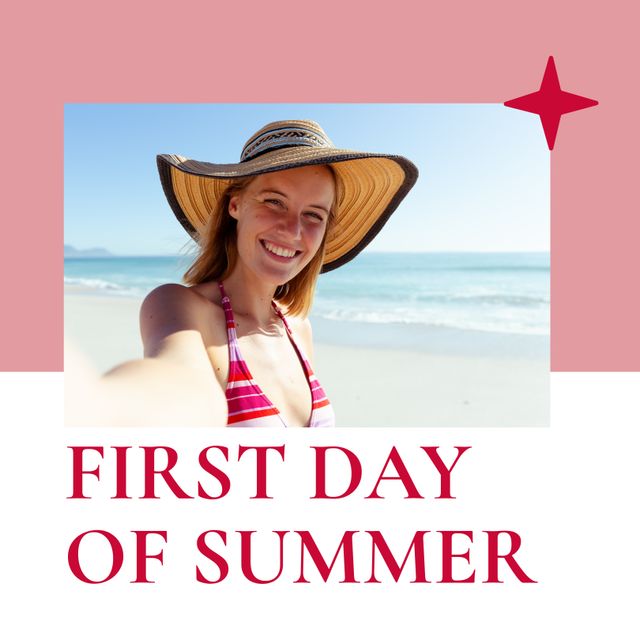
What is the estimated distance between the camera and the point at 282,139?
160 cm

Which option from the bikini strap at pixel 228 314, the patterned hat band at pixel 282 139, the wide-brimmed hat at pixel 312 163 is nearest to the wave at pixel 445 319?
the wide-brimmed hat at pixel 312 163

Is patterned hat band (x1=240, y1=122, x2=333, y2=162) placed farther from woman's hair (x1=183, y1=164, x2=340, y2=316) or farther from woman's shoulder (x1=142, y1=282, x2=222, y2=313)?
woman's shoulder (x1=142, y1=282, x2=222, y2=313)

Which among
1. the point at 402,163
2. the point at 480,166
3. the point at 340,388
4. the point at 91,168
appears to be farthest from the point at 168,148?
the point at 402,163

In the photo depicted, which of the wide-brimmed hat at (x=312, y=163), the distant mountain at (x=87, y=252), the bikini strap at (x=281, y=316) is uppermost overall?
the distant mountain at (x=87, y=252)

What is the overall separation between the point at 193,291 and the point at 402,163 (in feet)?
2.51

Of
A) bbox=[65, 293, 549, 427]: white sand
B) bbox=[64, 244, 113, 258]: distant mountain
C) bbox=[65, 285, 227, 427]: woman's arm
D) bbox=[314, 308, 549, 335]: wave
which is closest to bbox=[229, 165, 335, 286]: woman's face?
bbox=[65, 285, 227, 427]: woman's arm

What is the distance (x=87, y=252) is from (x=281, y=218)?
16.9 metres

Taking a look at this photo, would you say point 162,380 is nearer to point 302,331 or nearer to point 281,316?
point 281,316

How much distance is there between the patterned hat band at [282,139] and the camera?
1.59 metres

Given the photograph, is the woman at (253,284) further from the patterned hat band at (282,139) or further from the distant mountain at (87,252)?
the distant mountain at (87,252)

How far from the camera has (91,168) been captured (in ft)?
40.5

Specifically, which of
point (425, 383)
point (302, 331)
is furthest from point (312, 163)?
point (425, 383)

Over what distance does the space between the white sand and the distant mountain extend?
428 inches

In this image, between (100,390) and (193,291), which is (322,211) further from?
(100,390)
